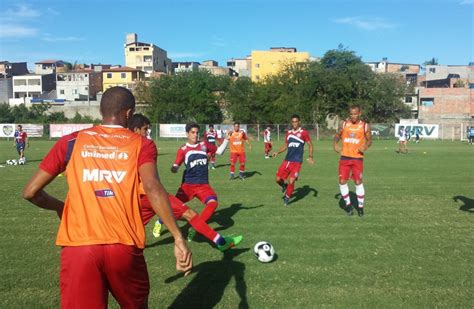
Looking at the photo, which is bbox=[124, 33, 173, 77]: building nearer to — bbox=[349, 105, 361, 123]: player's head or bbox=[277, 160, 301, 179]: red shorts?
bbox=[277, 160, 301, 179]: red shorts

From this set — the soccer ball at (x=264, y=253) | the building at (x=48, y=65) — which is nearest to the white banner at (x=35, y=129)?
the soccer ball at (x=264, y=253)

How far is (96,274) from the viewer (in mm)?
2824

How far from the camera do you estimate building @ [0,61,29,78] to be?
386ft

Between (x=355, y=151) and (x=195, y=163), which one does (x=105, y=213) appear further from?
(x=355, y=151)

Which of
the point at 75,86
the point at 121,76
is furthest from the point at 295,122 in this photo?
the point at 75,86

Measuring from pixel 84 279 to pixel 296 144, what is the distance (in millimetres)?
9029

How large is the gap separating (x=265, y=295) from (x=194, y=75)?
69290mm

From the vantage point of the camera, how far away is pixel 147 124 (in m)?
7.75

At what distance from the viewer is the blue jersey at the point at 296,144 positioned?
11.3m

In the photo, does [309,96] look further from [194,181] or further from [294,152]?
[194,181]

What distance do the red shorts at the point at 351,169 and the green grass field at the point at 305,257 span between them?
34.3 inches

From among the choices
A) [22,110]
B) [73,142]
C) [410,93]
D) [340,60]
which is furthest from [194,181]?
[410,93]

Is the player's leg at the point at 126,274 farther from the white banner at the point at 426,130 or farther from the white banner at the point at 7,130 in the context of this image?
the white banner at the point at 426,130

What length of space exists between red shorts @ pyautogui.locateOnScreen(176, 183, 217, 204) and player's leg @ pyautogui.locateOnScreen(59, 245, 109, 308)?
4.91 metres
